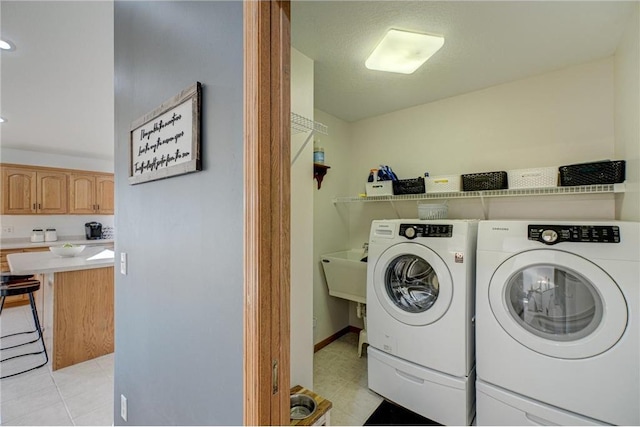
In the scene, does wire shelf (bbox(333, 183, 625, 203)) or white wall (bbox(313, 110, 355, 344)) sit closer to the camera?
wire shelf (bbox(333, 183, 625, 203))

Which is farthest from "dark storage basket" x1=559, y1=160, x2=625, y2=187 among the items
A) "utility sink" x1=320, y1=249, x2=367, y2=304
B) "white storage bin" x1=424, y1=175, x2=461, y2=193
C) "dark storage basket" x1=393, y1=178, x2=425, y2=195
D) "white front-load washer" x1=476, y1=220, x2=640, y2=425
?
"utility sink" x1=320, y1=249, x2=367, y2=304

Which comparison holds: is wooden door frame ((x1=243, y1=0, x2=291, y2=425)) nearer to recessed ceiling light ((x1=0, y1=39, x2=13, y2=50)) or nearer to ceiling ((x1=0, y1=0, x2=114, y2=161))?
ceiling ((x1=0, y1=0, x2=114, y2=161))

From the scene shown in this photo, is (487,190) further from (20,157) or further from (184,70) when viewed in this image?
(20,157)

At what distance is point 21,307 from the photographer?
394cm

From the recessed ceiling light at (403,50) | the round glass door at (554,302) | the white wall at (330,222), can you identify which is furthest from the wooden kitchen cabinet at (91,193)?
the round glass door at (554,302)

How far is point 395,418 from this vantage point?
179cm

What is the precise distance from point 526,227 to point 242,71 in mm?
1592

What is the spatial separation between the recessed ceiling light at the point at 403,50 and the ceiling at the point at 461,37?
86 mm

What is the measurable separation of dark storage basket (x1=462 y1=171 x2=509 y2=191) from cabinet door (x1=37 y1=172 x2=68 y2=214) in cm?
590

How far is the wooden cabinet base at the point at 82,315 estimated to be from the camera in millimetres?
2338

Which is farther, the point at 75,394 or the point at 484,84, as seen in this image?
the point at 484,84

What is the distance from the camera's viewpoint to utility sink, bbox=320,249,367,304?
7.95 ft

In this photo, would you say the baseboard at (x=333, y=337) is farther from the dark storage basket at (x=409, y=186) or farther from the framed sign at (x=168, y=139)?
the framed sign at (x=168, y=139)

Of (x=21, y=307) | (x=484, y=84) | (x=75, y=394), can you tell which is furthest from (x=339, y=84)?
(x=21, y=307)
